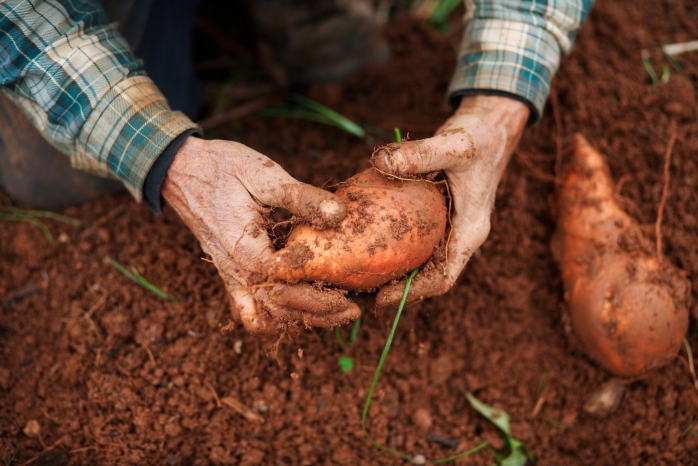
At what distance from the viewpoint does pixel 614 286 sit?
1913 millimetres

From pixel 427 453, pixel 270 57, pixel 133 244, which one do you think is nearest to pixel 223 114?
pixel 270 57

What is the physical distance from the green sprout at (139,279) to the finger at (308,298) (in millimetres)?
652

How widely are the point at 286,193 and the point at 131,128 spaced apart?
529mm

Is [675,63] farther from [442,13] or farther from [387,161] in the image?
[387,161]

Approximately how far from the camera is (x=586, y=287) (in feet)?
6.44

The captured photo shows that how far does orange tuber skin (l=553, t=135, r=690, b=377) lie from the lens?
187 cm

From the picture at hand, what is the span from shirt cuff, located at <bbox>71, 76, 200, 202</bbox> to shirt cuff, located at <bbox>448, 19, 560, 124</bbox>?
987mm

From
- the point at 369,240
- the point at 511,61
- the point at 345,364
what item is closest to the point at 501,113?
the point at 511,61

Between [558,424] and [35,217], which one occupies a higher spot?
[35,217]

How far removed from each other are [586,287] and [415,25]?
178cm

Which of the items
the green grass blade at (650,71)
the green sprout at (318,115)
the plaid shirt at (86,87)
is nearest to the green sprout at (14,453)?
the plaid shirt at (86,87)

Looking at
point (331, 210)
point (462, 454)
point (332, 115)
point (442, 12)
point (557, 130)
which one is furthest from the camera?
point (442, 12)

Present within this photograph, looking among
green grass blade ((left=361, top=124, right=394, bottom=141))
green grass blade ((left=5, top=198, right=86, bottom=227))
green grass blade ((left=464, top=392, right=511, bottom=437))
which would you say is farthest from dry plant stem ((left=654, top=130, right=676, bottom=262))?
green grass blade ((left=5, top=198, right=86, bottom=227))

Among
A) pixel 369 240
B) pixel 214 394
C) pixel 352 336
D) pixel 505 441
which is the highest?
pixel 369 240
